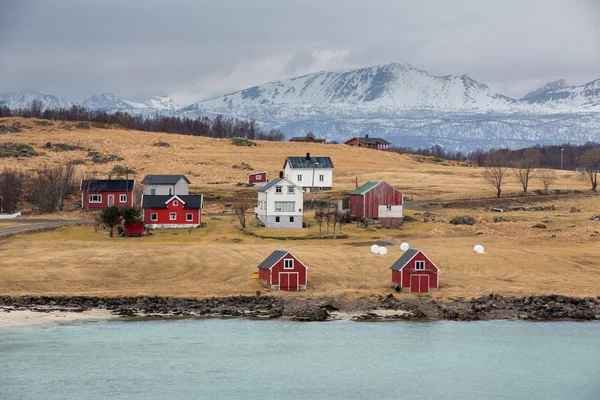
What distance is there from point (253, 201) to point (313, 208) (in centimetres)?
804

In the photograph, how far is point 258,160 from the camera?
14788cm

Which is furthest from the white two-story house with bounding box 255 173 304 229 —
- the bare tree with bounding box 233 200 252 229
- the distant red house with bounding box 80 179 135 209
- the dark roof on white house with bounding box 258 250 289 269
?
the dark roof on white house with bounding box 258 250 289 269

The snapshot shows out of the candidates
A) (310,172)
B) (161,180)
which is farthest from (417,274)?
(310,172)

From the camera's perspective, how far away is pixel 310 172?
354 feet

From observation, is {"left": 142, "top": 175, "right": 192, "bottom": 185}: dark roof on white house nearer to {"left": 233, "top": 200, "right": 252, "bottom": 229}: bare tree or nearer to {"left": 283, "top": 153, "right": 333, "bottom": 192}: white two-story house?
{"left": 233, "top": 200, "right": 252, "bottom": 229}: bare tree

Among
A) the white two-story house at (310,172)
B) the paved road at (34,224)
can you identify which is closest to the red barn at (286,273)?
→ the paved road at (34,224)

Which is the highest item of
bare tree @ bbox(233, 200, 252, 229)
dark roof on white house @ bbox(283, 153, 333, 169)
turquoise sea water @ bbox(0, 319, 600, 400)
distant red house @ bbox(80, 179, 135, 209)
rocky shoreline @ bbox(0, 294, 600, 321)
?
dark roof on white house @ bbox(283, 153, 333, 169)

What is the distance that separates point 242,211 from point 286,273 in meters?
25.8

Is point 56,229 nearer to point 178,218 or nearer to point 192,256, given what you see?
point 178,218

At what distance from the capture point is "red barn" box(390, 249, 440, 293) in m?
53.7

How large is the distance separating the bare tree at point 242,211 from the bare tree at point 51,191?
63.6 feet

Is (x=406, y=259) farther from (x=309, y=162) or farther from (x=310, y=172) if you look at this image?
(x=309, y=162)

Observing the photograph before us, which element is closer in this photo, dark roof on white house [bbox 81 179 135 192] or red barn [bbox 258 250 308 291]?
red barn [bbox 258 250 308 291]

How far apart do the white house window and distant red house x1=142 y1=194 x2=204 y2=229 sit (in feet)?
23.5
